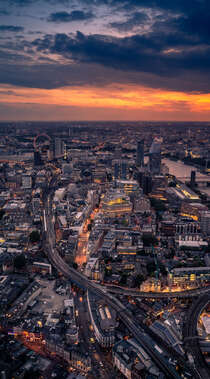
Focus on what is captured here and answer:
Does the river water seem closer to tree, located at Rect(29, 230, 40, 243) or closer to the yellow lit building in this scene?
the yellow lit building

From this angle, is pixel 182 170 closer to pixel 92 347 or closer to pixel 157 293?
pixel 157 293

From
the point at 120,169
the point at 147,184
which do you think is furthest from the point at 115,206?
the point at 120,169

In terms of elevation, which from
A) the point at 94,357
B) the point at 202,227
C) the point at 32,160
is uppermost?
the point at 32,160

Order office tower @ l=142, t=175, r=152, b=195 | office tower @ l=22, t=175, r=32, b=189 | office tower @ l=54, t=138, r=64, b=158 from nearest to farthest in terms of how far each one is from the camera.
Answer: office tower @ l=142, t=175, r=152, b=195 < office tower @ l=22, t=175, r=32, b=189 < office tower @ l=54, t=138, r=64, b=158

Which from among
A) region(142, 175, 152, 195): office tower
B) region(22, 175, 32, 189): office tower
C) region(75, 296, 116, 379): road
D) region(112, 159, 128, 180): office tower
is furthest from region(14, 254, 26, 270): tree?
region(112, 159, 128, 180): office tower

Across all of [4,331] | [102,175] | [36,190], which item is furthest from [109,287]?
[102,175]

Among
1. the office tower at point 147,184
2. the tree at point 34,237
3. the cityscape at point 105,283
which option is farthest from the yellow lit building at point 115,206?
the tree at point 34,237

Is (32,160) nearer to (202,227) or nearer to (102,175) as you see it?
(102,175)

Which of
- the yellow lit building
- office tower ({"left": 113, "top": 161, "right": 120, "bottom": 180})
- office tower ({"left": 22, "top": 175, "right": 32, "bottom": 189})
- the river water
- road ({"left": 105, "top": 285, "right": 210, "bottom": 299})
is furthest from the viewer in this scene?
the river water
